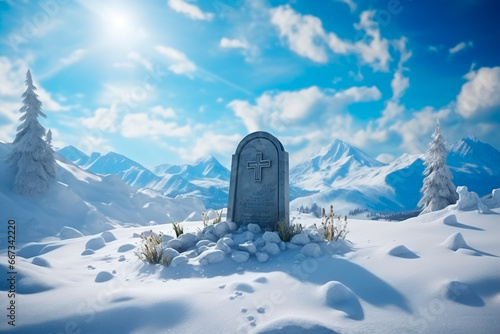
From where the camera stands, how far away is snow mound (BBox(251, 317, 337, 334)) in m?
2.52

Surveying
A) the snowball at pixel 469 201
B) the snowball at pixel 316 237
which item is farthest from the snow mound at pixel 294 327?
the snowball at pixel 469 201

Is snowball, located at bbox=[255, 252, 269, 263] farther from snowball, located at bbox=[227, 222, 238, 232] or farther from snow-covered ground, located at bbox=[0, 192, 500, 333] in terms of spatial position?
snowball, located at bbox=[227, 222, 238, 232]

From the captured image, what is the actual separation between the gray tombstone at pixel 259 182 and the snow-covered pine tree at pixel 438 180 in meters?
17.1

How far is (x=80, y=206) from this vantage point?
19156mm

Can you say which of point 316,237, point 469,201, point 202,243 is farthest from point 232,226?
point 469,201

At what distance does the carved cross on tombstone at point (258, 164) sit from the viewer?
7.37m

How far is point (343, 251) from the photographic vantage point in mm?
5246

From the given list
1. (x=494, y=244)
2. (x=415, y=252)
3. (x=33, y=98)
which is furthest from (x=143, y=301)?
(x=33, y=98)

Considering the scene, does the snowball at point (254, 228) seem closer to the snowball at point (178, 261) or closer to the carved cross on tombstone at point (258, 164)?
the carved cross on tombstone at point (258, 164)

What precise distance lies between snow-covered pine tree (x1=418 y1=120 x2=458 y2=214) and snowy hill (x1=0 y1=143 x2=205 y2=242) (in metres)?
17.5

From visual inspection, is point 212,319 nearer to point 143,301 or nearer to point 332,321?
point 143,301

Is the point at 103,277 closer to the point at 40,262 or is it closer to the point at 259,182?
the point at 40,262

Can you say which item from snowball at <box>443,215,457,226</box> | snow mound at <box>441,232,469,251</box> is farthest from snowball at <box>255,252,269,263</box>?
snowball at <box>443,215,457,226</box>

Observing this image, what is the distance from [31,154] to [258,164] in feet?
64.3
